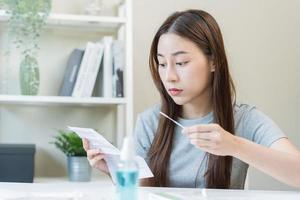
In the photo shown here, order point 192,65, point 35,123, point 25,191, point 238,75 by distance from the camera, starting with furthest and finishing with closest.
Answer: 1. point 238,75
2. point 35,123
3. point 192,65
4. point 25,191

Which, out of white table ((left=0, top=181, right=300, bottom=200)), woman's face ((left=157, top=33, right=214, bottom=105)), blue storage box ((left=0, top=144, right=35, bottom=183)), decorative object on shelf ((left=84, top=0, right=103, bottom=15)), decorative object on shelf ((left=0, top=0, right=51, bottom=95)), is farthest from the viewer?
decorative object on shelf ((left=84, top=0, right=103, bottom=15))

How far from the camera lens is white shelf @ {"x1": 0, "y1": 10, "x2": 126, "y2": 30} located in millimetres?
1982

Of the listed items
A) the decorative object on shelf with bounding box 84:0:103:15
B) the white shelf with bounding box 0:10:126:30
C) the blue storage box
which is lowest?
the blue storage box

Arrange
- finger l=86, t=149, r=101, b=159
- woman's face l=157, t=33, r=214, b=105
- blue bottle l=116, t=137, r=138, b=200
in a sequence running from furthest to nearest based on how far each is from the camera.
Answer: woman's face l=157, t=33, r=214, b=105, finger l=86, t=149, r=101, b=159, blue bottle l=116, t=137, r=138, b=200

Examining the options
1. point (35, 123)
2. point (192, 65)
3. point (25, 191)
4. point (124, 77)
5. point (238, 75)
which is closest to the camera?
point (25, 191)

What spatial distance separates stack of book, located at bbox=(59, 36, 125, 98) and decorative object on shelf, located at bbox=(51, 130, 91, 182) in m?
0.18

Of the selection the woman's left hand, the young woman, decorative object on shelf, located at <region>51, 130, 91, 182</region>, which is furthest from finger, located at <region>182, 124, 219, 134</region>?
decorative object on shelf, located at <region>51, 130, 91, 182</region>

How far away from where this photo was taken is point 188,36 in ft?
4.83

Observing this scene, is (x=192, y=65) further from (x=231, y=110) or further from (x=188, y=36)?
(x=231, y=110)

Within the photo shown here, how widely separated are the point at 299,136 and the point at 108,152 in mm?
1418

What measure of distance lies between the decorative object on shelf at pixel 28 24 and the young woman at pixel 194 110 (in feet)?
1.97

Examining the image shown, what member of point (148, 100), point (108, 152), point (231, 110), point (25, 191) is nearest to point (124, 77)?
point (148, 100)

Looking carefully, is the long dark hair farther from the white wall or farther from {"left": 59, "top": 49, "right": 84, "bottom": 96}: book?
the white wall

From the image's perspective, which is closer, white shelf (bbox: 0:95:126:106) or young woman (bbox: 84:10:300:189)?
young woman (bbox: 84:10:300:189)
